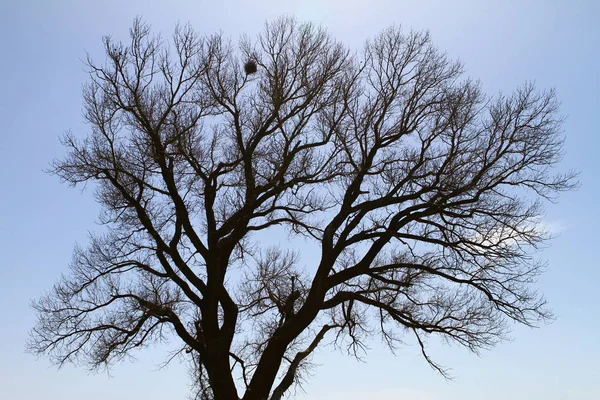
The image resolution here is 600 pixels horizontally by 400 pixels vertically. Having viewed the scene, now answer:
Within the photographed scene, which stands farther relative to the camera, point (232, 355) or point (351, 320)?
point (351, 320)

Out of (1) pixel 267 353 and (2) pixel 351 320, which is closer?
(1) pixel 267 353

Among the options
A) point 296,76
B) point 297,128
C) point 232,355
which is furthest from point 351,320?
point 296,76

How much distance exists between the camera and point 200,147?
49.4 feet

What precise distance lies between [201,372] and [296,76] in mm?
6741

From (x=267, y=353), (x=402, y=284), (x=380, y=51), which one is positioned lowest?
(x=267, y=353)

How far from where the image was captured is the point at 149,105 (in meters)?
14.6

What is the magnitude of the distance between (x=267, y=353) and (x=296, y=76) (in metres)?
6.02

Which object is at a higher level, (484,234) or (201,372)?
(484,234)

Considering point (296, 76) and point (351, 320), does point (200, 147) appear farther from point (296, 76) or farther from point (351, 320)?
point (351, 320)

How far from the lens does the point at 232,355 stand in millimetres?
14289

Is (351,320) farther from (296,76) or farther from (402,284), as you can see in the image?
(296,76)

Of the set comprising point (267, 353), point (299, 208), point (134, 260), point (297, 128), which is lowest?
point (267, 353)

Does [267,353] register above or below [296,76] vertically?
below

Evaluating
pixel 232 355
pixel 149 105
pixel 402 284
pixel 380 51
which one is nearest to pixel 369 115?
pixel 380 51
